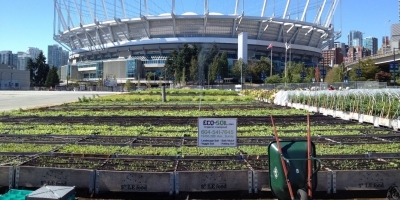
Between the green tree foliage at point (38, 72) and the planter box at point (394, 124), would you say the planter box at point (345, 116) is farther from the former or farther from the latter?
the green tree foliage at point (38, 72)

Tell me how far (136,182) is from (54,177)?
1.76 m

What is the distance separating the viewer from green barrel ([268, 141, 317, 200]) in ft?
16.2

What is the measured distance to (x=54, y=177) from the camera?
21.6 feet

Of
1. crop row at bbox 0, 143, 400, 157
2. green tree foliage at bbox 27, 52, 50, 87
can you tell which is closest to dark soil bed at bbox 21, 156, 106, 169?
crop row at bbox 0, 143, 400, 157

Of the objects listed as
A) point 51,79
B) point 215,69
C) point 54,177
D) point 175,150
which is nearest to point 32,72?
point 51,79

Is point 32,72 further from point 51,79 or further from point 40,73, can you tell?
point 51,79

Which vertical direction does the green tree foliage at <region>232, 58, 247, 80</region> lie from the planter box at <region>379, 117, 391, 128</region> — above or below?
above

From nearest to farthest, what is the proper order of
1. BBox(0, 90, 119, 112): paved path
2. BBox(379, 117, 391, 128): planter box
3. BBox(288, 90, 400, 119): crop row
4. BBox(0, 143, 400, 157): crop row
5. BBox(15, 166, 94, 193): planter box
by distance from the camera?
BBox(15, 166, 94, 193): planter box
BBox(0, 143, 400, 157): crop row
BBox(379, 117, 391, 128): planter box
BBox(288, 90, 400, 119): crop row
BBox(0, 90, 119, 112): paved path

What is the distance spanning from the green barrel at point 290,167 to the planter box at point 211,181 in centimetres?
119

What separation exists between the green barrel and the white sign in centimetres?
198

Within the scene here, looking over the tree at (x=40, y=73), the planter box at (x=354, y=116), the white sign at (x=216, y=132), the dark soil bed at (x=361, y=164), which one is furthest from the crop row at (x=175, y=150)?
the tree at (x=40, y=73)

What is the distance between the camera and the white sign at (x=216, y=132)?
286 inches

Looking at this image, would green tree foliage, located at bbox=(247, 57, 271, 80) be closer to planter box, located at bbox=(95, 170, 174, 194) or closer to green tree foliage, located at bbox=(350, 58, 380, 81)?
green tree foliage, located at bbox=(350, 58, 380, 81)

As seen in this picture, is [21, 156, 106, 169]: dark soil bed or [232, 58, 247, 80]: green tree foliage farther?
[232, 58, 247, 80]: green tree foliage
